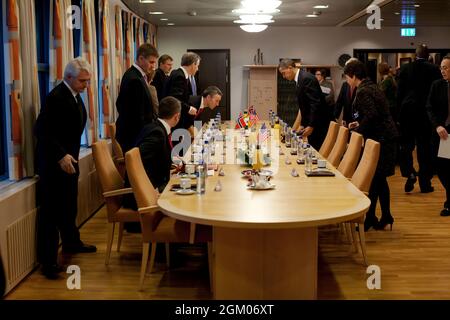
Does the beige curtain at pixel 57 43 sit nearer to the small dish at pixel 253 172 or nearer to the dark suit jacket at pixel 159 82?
the small dish at pixel 253 172

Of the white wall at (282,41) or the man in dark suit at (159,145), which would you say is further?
the white wall at (282,41)

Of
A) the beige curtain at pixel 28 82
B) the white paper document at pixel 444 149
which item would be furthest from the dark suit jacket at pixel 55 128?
the white paper document at pixel 444 149

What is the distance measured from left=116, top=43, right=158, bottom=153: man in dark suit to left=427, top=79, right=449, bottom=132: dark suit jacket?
307cm

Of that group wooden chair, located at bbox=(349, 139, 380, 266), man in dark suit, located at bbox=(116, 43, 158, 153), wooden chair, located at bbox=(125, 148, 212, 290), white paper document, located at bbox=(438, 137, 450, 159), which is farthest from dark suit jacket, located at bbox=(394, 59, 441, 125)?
wooden chair, located at bbox=(125, 148, 212, 290)

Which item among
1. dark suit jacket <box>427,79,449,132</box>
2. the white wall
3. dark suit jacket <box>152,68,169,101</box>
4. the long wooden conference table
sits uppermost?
the white wall

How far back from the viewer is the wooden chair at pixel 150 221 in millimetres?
4027

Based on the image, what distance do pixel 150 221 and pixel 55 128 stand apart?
1220 millimetres

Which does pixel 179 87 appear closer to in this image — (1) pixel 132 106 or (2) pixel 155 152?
(1) pixel 132 106

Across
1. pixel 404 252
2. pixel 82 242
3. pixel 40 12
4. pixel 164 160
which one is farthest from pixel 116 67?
pixel 404 252

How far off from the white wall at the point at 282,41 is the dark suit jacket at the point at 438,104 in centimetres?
737

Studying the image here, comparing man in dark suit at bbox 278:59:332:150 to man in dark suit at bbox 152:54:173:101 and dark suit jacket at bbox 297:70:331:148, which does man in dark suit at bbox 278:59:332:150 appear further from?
man in dark suit at bbox 152:54:173:101

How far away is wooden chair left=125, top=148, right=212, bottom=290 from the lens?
159 inches

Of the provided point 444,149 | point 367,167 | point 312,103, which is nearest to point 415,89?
point 312,103

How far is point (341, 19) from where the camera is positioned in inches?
478
